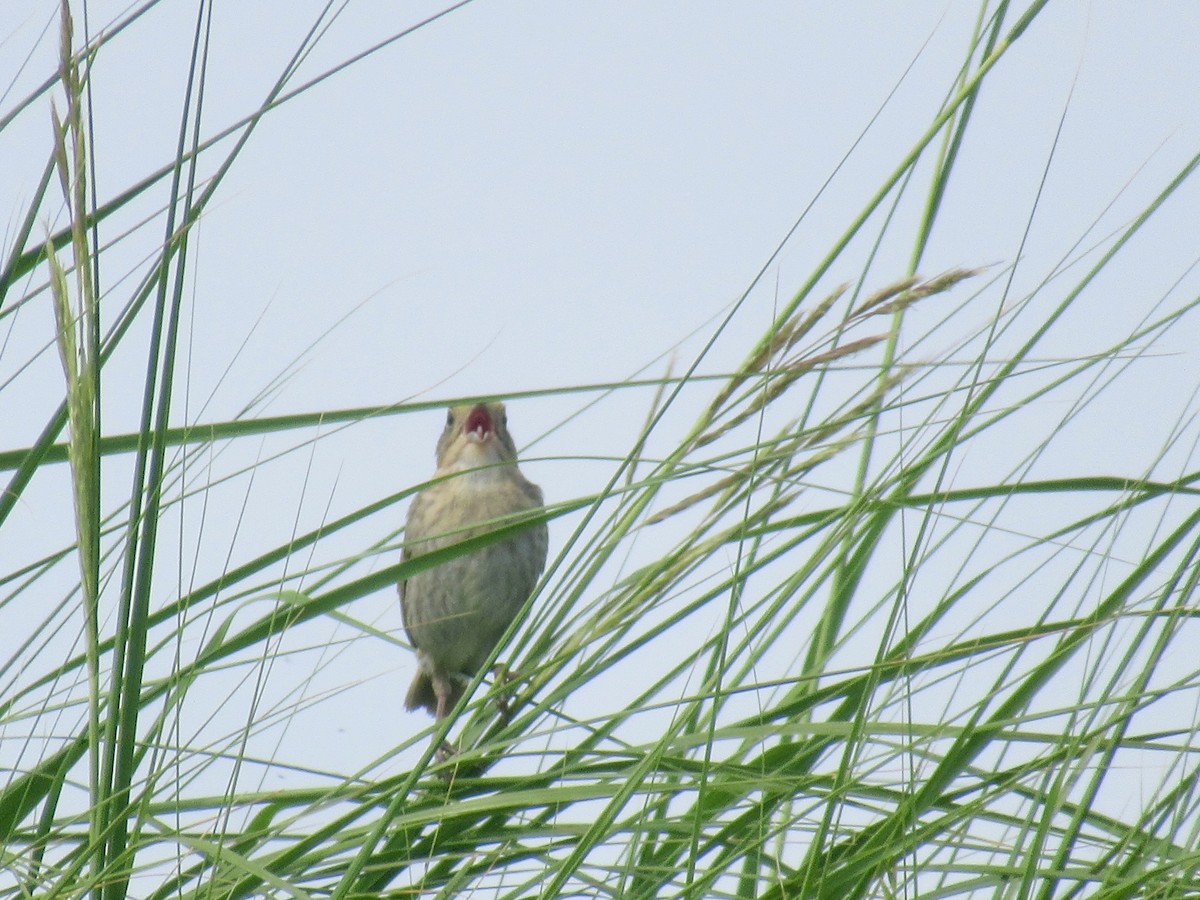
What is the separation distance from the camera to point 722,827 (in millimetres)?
1689

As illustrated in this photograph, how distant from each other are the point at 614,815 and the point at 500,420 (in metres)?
4.78

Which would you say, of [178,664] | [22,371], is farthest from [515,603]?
[178,664]

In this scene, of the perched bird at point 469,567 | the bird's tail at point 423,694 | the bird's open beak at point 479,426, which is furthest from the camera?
the bird's tail at point 423,694

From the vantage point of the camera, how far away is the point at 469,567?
18.3ft

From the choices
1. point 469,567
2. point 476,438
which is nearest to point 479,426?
point 476,438

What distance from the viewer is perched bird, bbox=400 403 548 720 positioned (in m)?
5.54

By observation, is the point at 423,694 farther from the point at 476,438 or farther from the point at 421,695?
the point at 476,438

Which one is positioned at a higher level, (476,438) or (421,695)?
(476,438)

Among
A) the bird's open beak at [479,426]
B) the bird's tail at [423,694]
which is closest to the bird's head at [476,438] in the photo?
the bird's open beak at [479,426]

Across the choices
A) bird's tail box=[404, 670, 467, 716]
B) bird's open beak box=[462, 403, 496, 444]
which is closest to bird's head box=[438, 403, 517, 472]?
bird's open beak box=[462, 403, 496, 444]

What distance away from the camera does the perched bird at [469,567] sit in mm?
5539

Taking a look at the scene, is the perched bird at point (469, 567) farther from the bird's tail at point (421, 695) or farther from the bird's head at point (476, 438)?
the bird's tail at point (421, 695)

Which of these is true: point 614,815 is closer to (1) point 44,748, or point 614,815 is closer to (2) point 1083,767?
(2) point 1083,767

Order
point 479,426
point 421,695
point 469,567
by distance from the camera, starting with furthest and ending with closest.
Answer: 1. point 421,695
2. point 479,426
3. point 469,567
